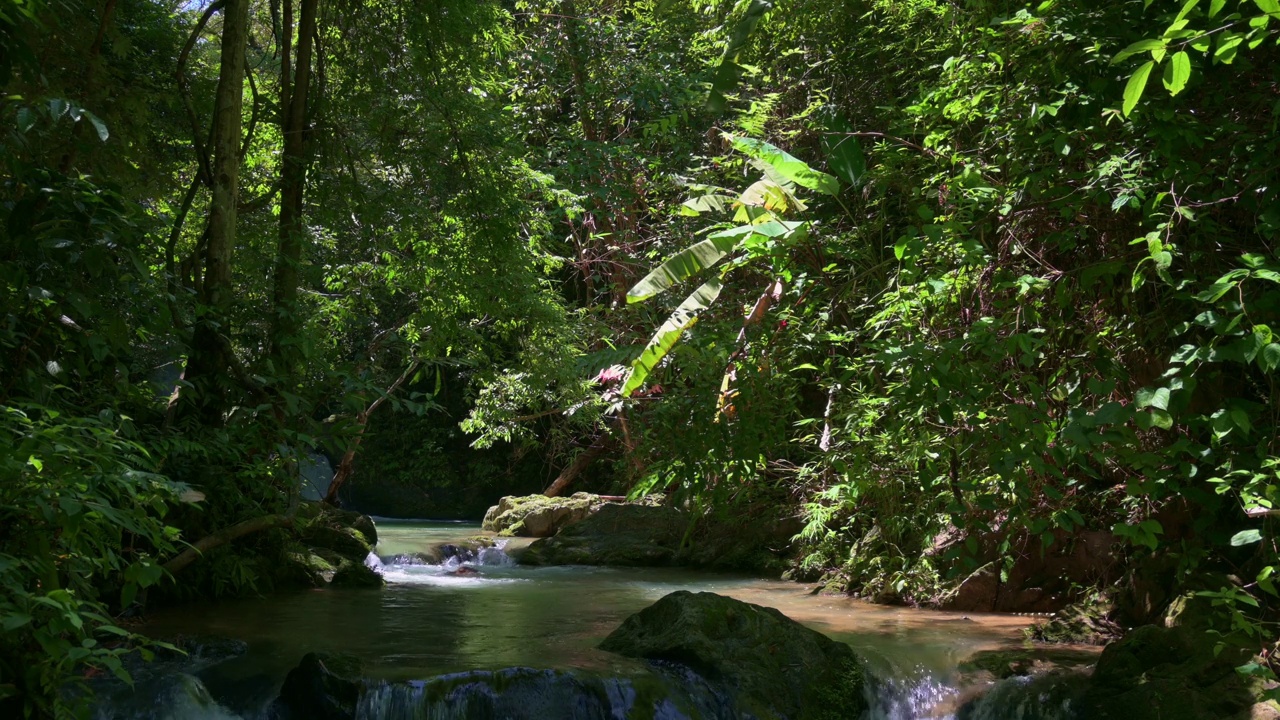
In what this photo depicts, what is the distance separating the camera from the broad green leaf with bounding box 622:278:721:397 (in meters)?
6.13

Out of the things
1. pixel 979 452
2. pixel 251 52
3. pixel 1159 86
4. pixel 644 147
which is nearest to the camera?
pixel 1159 86

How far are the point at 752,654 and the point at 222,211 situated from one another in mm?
4905

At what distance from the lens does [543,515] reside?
15234mm

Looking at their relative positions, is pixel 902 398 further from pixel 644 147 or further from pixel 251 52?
pixel 251 52

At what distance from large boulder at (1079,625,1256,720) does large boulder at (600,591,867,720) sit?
4.89 feet

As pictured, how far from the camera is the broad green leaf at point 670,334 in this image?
6133 mm

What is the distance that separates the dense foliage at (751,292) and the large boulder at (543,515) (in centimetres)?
304

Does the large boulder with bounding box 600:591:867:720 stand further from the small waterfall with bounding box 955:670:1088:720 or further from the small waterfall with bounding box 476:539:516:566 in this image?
the small waterfall with bounding box 476:539:516:566

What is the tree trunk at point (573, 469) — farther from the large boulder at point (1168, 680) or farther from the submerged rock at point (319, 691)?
the large boulder at point (1168, 680)

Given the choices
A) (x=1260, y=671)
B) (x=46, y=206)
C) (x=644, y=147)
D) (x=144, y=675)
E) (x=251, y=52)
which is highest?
(x=251, y=52)

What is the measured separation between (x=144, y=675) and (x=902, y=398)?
15.3 feet

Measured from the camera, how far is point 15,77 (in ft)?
19.4

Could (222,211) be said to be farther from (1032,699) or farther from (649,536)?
(649,536)

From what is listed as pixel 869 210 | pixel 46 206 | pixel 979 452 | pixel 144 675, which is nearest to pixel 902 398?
pixel 979 452
